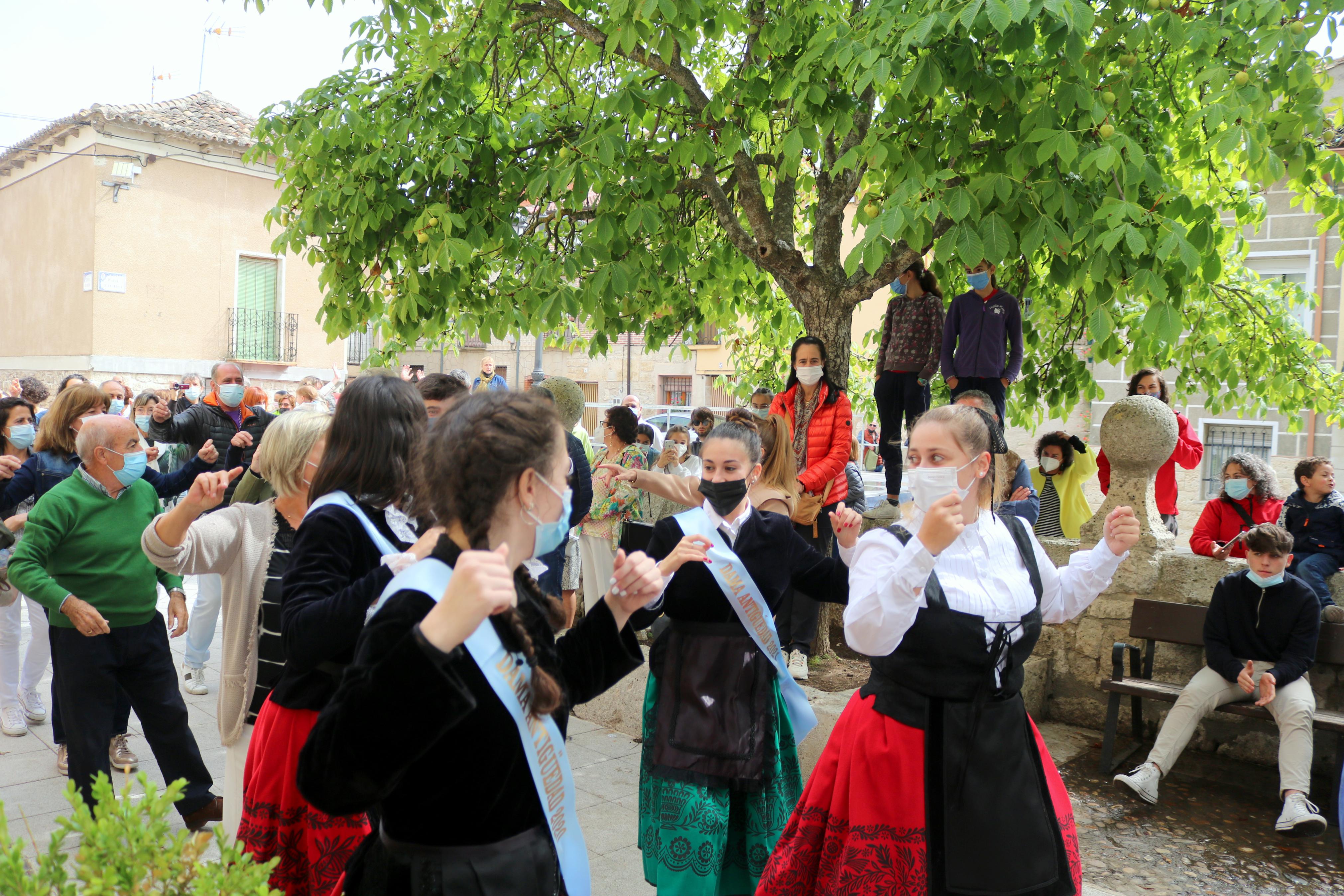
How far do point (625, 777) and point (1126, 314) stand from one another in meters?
5.69

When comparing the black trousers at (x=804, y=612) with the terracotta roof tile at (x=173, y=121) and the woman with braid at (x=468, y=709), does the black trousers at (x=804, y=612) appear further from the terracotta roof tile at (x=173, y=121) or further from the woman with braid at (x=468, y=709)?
the terracotta roof tile at (x=173, y=121)

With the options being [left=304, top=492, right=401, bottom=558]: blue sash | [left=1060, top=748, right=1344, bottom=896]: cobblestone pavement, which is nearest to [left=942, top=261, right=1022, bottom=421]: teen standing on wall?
[left=1060, top=748, right=1344, bottom=896]: cobblestone pavement

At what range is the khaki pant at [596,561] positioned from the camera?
767 centimetres

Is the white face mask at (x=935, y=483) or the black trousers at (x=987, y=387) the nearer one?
the white face mask at (x=935, y=483)

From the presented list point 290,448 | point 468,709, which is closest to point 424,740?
point 468,709

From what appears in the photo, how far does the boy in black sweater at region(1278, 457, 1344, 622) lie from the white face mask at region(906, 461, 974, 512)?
4238mm

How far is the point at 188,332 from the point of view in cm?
2194

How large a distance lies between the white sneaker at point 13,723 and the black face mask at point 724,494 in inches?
180

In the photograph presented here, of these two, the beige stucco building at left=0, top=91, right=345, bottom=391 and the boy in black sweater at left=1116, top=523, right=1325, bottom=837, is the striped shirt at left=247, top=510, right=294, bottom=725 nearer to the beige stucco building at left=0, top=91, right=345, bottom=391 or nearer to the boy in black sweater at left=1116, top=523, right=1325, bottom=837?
the boy in black sweater at left=1116, top=523, right=1325, bottom=837

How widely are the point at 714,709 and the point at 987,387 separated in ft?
12.9

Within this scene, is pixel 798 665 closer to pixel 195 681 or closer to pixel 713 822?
pixel 713 822

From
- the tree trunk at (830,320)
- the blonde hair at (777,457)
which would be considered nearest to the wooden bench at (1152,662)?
the blonde hair at (777,457)

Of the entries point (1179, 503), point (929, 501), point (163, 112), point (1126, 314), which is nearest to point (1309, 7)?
point (929, 501)

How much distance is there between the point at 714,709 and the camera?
338 centimetres
